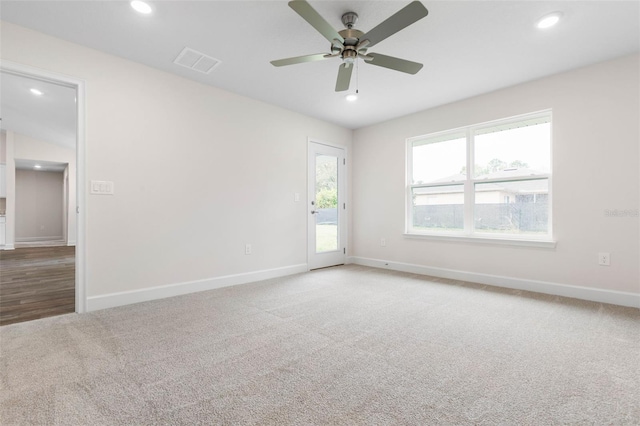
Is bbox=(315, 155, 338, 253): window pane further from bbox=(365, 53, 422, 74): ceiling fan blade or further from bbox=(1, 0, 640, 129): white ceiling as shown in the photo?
bbox=(365, 53, 422, 74): ceiling fan blade

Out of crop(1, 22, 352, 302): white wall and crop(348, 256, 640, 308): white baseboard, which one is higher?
crop(1, 22, 352, 302): white wall

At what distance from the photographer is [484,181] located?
12.9 ft

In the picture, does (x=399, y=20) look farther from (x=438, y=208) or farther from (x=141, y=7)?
(x=438, y=208)

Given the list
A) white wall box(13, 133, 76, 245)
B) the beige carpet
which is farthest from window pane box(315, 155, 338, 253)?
white wall box(13, 133, 76, 245)

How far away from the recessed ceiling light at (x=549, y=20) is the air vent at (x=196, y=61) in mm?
2898

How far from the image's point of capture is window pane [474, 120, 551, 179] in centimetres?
351

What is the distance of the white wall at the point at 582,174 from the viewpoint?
9.56ft

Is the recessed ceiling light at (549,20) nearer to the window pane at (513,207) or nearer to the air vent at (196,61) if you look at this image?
the window pane at (513,207)

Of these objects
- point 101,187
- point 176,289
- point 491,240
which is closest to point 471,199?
point 491,240

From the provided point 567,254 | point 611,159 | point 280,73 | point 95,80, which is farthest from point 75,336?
point 611,159

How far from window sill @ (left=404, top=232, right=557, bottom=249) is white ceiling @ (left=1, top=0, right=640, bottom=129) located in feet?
6.23

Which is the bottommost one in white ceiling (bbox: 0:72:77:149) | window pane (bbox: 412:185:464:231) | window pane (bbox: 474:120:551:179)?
window pane (bbox: 412:185:464:231)

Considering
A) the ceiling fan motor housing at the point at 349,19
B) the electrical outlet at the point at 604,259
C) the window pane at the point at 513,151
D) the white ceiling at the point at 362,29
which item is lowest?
the electrical outlet at the point at 604,259

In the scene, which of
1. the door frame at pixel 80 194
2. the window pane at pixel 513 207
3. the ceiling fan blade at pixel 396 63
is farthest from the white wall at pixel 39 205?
the window pane at pixel 513 207
